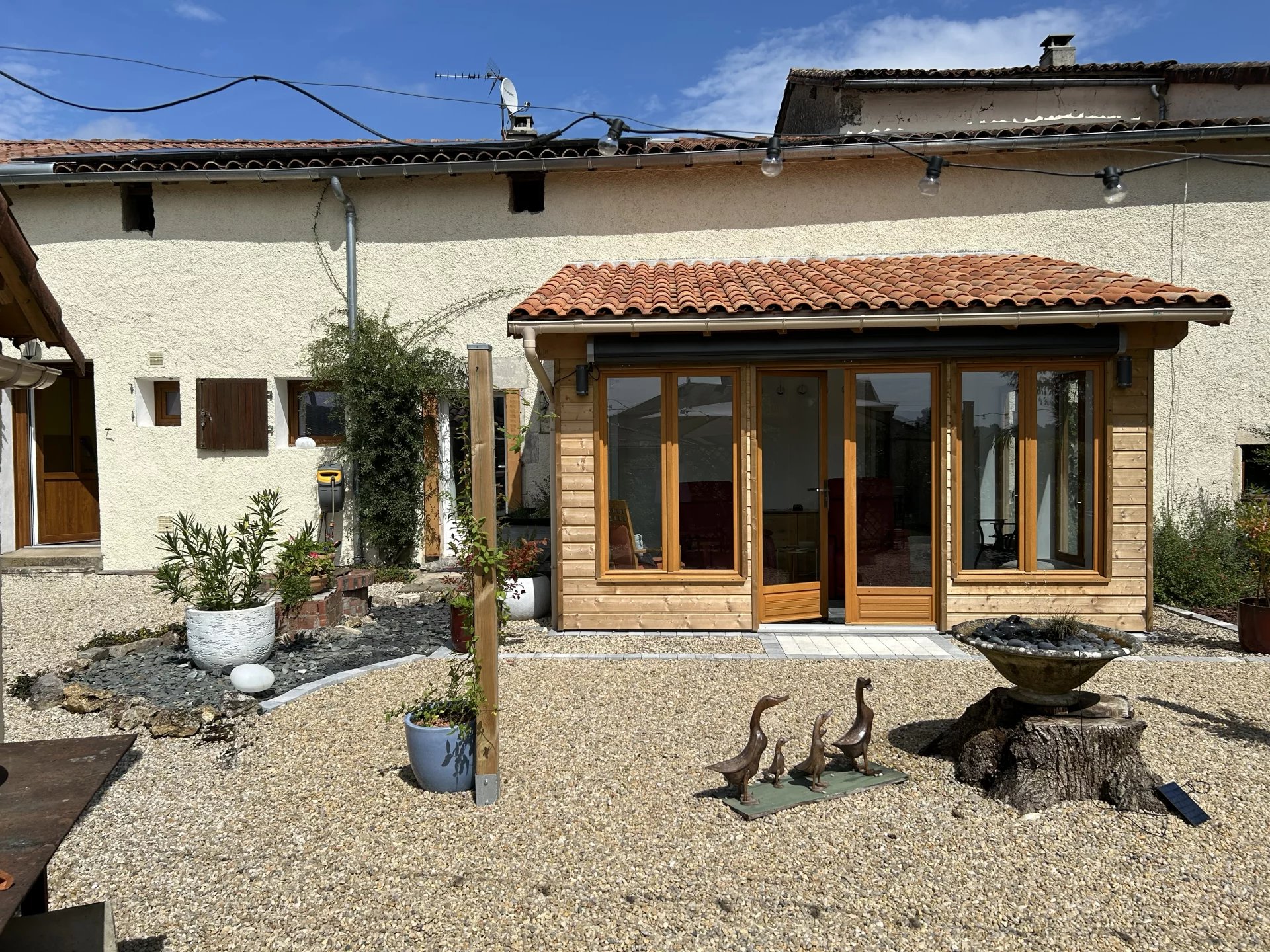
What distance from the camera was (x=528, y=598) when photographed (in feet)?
25.6

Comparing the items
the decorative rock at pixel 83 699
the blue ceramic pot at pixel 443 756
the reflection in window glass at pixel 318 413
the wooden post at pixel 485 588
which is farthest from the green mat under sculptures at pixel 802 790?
the reflection in window glass at pixel 318 413

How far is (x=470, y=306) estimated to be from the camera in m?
10.3

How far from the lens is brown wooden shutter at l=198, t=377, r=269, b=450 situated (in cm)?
1023

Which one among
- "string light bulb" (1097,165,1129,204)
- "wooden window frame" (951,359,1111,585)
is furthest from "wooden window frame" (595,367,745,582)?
"string light bulb" (1097,165,1129,204)

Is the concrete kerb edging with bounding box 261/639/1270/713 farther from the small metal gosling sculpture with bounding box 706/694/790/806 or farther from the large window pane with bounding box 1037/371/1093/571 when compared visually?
the small metal gosling sculpture with bounding box 706/694/790/806

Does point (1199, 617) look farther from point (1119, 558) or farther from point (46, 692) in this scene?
point (46, 692)

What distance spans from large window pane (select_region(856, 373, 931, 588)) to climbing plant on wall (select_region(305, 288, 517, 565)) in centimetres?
511

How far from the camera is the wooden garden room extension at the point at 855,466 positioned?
6906 mm

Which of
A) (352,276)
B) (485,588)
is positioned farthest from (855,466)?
(352,276)

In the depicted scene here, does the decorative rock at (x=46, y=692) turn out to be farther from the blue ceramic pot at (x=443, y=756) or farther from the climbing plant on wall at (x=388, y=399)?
the climbing plant on wall at (x=388, y=399)

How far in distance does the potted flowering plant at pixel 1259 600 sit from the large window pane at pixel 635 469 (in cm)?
488

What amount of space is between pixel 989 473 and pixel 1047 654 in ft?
12.2

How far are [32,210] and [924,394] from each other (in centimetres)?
1125

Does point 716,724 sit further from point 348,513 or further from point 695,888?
point 348,513
